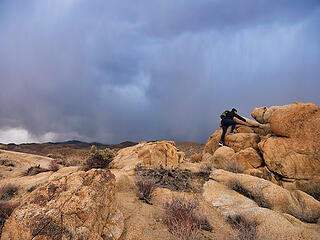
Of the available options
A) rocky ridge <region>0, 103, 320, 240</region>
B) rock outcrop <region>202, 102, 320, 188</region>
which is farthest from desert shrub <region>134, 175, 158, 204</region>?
rock outcrop <region>202, 102, 320, 188</region>

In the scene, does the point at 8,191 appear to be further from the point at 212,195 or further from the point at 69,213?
the point at 212,195

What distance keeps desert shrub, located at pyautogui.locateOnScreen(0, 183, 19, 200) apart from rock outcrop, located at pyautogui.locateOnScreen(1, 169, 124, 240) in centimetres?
590

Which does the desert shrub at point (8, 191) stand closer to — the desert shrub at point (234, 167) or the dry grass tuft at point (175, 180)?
the dry grass tuft at point (175, 180)

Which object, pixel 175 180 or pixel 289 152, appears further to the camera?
pixel 289 152

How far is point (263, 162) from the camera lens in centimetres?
1008

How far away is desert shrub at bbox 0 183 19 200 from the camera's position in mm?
6660

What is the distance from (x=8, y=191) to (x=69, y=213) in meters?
7.03

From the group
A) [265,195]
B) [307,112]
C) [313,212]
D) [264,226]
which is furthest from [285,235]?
[307,112]

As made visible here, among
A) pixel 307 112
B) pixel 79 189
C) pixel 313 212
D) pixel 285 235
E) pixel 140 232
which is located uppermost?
pixel 307 112

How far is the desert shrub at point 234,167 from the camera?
927cm

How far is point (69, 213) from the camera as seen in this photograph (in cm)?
246

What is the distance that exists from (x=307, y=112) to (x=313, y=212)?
18.3 feet

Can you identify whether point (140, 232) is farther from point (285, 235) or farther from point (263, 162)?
point (263, 162)

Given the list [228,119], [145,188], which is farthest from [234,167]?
[145,188]
